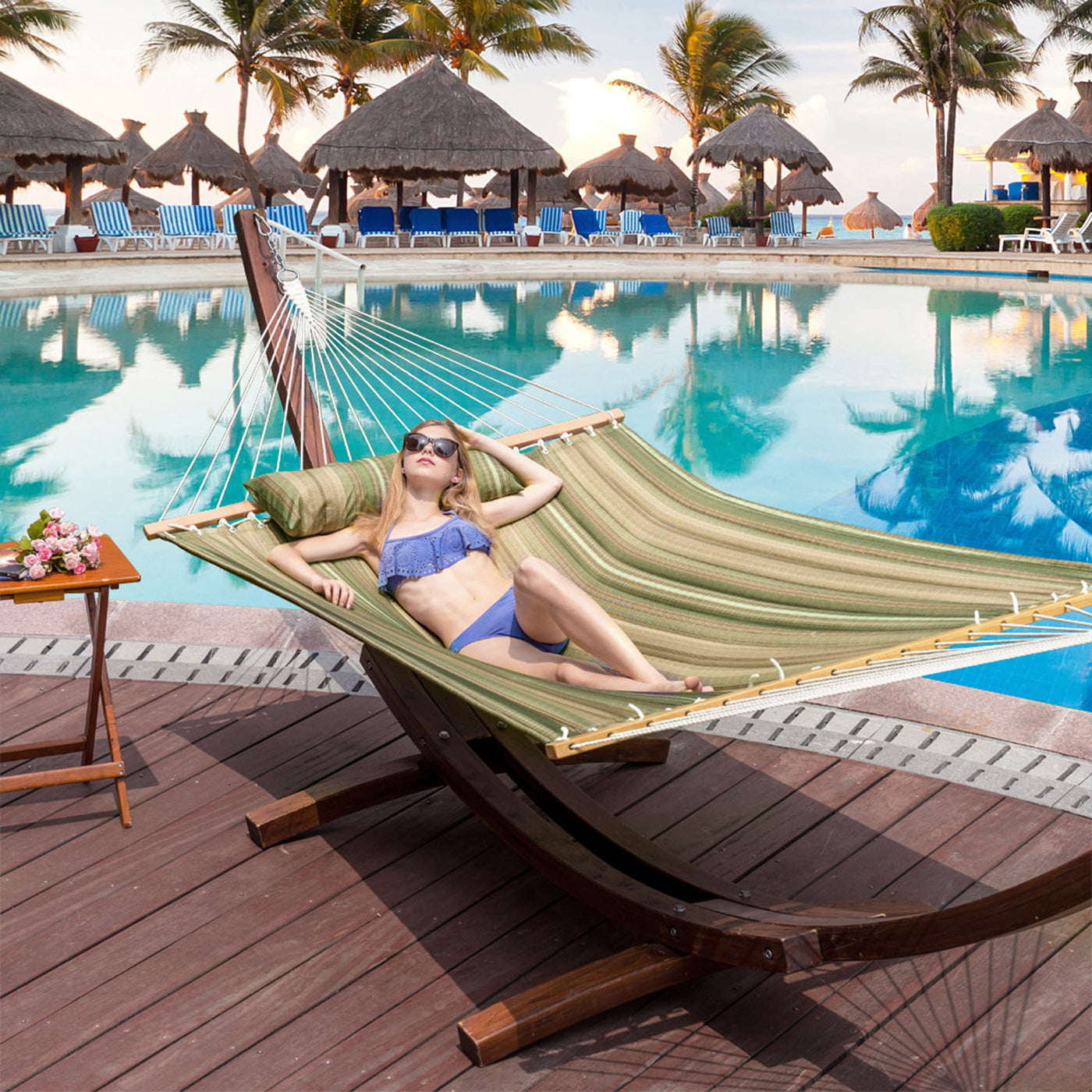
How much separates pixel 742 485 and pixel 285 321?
3.38 m

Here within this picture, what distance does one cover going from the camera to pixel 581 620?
6.47 feet

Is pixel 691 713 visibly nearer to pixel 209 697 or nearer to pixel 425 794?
pixel 425 794

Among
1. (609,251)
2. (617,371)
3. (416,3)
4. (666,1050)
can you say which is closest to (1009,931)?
(666,1050)

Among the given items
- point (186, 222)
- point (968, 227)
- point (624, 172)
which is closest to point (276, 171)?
point (624, 172)

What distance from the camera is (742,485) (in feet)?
19.4

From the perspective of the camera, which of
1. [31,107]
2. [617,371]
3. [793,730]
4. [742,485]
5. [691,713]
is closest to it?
[691,713]

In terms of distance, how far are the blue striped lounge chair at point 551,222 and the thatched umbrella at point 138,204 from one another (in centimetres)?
992

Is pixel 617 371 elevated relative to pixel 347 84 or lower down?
lower down

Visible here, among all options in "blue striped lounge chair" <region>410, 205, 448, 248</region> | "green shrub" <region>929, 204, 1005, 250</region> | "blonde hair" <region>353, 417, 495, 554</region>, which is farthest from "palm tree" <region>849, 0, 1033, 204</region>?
"blonde hair" <region>353, 417, 495, 554</region>

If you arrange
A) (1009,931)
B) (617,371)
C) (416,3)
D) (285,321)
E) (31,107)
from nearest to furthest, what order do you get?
(1009,931)
(285,321)
(617,371)
(31,107)
(416,3)

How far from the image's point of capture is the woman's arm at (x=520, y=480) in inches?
102

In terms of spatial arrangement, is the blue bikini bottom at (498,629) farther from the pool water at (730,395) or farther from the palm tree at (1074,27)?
the palm tree at (1074,27)

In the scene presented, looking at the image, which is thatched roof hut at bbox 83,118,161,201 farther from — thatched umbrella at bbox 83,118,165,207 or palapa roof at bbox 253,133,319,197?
palapa roof at bbox 253,133,319,197

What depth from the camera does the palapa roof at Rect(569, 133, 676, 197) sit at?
23812 mm
